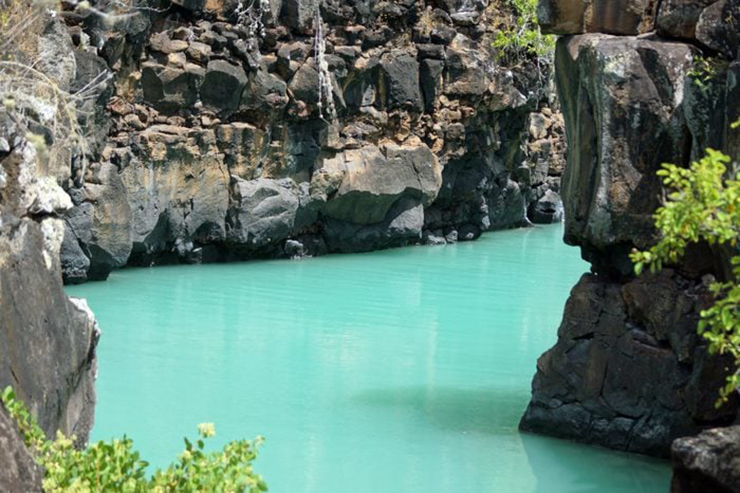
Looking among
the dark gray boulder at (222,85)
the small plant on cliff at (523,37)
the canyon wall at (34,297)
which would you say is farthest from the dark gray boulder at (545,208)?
the canyon wall at (34,297)

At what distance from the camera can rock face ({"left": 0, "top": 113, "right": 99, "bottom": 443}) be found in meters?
5.71

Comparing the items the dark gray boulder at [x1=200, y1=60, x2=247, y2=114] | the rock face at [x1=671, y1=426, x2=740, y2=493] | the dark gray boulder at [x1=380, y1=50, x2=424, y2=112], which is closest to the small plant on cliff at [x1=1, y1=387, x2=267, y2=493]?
the rock face at [x1=671, y1=426, x2=740, y2=493]

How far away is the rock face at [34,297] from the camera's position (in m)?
5.71

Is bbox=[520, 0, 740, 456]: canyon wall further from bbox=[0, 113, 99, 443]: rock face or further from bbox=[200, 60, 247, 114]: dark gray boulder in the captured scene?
bbox=[200, 60, 247, 114]: dark gray boulder

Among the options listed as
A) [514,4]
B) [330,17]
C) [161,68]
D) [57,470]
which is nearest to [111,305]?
[161,68]

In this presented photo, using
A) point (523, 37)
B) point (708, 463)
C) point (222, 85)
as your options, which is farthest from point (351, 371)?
point (523, 37)

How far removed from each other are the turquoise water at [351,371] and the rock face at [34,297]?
2.34 m

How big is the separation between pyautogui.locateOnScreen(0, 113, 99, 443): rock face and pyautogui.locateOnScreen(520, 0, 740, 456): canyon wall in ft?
13.1

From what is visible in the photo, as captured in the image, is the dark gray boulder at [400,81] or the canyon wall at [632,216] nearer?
the canyon wall at [632,216]

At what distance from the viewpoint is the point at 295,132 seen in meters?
20.0

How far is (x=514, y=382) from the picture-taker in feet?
37.5

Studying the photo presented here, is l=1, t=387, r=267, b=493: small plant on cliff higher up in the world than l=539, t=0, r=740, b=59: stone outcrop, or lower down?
lower down

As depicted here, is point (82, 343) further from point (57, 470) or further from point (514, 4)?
point (514, 4)

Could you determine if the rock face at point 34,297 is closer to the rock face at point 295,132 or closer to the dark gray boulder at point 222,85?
the rock face at point 295,132
